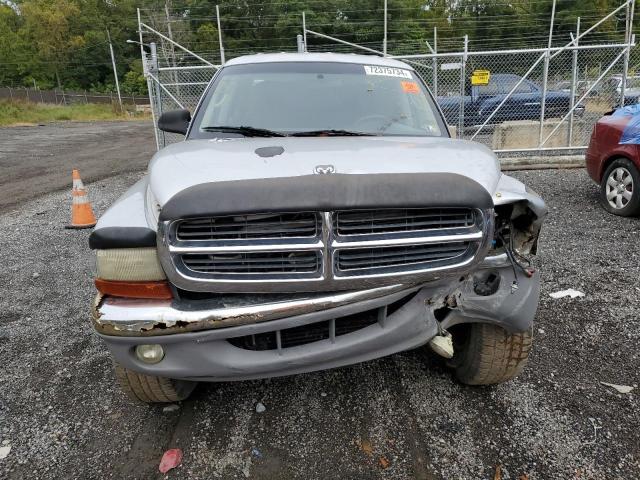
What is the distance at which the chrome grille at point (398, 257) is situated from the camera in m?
2.07

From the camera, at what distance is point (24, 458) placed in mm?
2414

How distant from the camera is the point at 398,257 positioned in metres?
2.13

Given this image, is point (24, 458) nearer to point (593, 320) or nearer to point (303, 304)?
point (303, 304)

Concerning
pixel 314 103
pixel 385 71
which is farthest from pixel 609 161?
pixel 314 103

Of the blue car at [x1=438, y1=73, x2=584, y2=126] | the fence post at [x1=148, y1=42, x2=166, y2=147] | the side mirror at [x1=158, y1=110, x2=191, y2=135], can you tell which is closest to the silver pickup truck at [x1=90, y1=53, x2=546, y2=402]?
the side mirror at [x1=158, y1=110, x2=191, y2=135]

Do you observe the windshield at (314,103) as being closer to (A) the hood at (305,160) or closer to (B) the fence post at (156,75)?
(A) the hood at (305,160)

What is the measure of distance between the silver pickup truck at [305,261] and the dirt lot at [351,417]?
0.38 m

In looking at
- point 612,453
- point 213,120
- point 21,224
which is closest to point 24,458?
point 213,120

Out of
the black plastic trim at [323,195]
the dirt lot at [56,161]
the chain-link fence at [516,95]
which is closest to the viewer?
the black plastic trim at [323,195]

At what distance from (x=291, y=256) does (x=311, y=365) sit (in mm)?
530

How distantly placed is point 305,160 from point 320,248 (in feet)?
1.69

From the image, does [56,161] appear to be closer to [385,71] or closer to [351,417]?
[385,71]

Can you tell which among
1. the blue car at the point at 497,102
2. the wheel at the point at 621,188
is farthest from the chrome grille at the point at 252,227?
the blue car at the point at 497,102

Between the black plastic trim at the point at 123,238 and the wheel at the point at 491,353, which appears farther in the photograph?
the wheel at the point at 491,353
